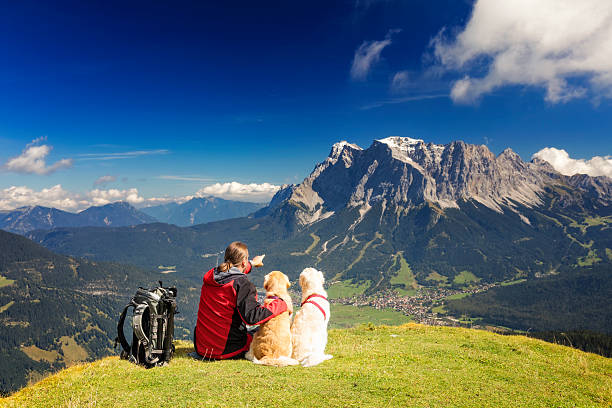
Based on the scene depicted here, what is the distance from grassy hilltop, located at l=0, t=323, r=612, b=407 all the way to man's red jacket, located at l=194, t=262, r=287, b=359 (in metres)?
0.64

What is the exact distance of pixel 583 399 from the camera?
9156 millimetres

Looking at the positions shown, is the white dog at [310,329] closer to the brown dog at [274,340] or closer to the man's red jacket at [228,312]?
the brown dog at [274,340]

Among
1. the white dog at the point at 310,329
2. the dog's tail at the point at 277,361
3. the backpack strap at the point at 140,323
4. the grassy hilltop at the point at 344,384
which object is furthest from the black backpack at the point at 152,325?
the white dog at the point at 310,329

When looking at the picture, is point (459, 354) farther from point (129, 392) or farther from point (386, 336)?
point (129, 392)

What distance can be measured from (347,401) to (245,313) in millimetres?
4121

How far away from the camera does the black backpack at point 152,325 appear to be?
404 inches

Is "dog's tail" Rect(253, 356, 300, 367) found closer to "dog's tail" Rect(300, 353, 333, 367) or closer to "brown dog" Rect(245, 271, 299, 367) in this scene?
"brown dog" Rect(245, 271, 299, 367)

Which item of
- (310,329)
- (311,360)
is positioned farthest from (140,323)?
(311,360)

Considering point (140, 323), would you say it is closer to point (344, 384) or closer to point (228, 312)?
point (228, 312)

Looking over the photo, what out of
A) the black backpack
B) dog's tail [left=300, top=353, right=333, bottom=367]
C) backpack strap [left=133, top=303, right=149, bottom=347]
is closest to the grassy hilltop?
dog's tail [left=300, top=353, right=333, bottom=367]

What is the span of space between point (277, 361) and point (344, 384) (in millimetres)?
2524

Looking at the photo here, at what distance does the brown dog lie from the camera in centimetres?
1024

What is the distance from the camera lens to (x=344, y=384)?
8797 millimetres

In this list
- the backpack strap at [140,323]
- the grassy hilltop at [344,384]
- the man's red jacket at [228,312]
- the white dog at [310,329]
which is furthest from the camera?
the white dog at [310,329]
